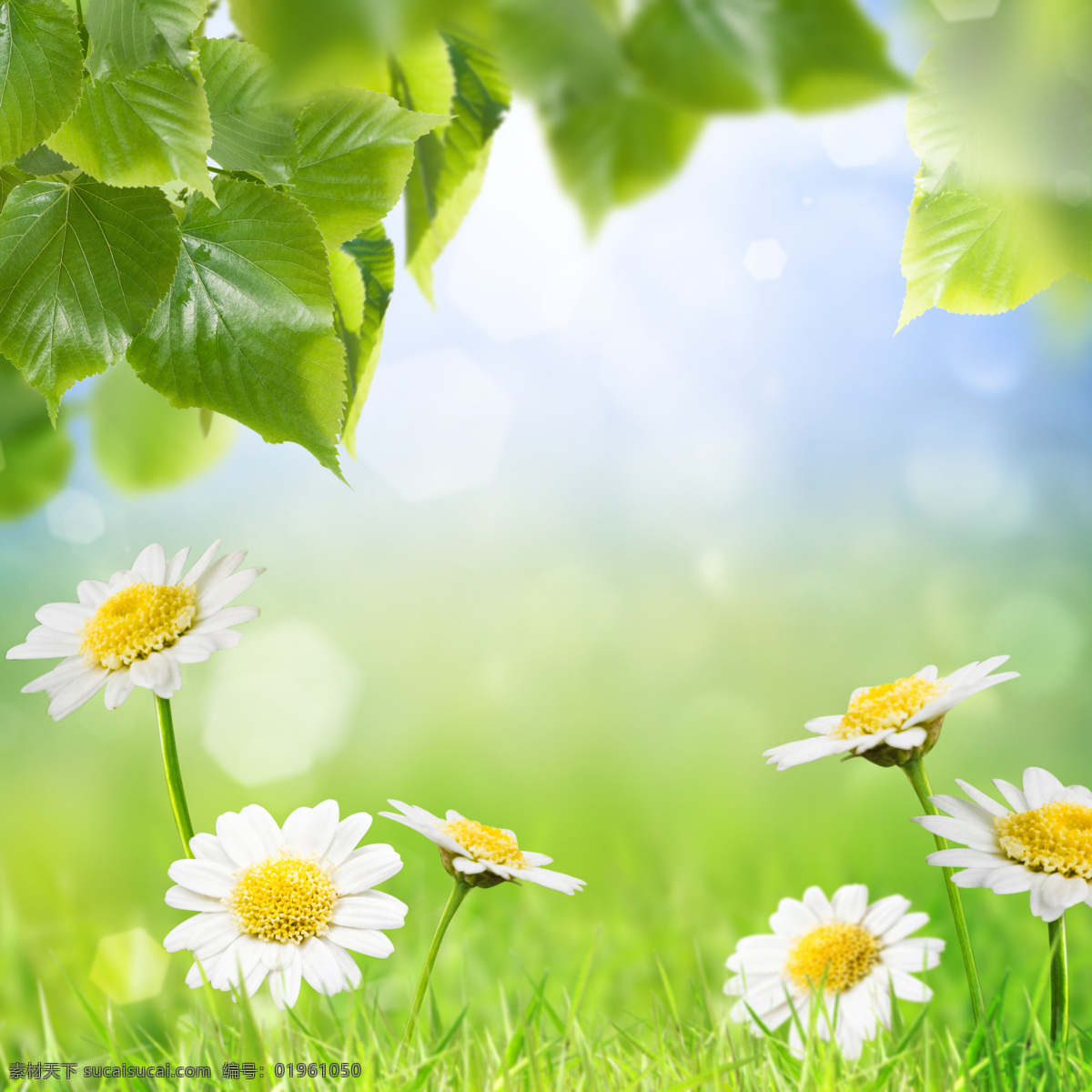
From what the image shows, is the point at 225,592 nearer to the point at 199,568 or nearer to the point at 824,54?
the point at 199,568

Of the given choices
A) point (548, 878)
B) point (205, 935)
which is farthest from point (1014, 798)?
point (205, 935)

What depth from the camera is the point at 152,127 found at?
0.21 metres

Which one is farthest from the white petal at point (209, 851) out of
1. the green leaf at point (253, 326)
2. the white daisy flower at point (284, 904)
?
the green leaf at point (253, 326)

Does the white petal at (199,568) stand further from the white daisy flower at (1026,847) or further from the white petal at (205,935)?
the white daisy flower at (1026,847)

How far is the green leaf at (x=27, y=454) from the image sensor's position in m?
0.45

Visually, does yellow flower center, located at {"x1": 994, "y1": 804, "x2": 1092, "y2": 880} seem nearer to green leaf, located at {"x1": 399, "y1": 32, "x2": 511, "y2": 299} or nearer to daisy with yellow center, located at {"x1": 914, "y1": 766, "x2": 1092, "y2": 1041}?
daisy with yellow center, located at {"x1": 914, "y1": 766, "x2": 1092, "y2": 1041}

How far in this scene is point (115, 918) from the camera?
1.40 ft

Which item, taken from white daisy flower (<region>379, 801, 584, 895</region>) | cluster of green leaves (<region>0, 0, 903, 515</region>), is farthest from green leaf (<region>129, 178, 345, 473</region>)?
white daisy flower (<region>379, 801, 584, 895</region>)

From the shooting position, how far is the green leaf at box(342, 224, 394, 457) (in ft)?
0.98

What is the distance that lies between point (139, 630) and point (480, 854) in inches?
5.1

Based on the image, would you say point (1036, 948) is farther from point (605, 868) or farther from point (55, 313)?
point (55, 313)

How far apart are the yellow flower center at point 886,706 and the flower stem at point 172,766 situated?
213mm

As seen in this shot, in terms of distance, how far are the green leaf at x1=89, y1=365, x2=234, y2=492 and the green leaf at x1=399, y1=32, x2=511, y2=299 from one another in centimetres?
22

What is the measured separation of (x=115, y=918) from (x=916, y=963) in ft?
1.19
